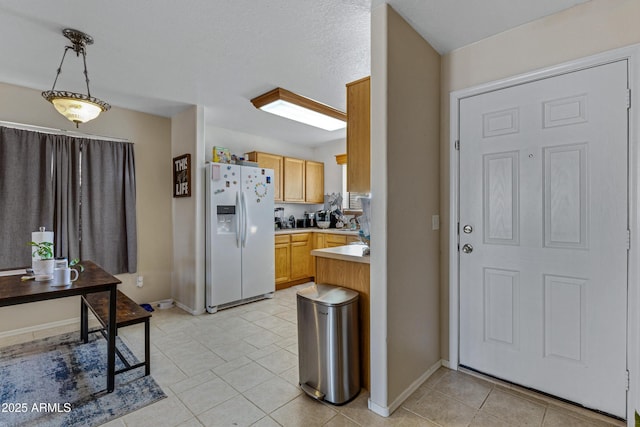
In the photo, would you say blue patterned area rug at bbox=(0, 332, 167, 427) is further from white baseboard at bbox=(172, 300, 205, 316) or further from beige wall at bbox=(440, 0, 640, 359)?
beige wall at bbox=(440, 0, 640, 359)

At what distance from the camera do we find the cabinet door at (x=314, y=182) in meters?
5.61

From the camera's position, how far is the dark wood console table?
171 cm

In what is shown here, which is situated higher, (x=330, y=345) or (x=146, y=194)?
(x=146, y=194)

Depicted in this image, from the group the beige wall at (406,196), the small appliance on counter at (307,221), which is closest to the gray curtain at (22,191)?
the beige wall at (406,196)

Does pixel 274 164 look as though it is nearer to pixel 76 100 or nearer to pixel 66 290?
pixel 76 100

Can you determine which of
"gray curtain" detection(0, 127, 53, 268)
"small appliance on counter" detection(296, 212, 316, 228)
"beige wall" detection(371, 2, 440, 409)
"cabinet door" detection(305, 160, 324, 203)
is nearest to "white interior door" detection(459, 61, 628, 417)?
"beige wall" detection(371, 2, 440, 409)

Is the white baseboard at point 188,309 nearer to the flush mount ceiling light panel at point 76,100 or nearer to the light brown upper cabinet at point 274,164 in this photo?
the light brown upper cabinet at point 274,164

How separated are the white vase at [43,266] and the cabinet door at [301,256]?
124 inches

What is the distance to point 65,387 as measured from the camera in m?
2.15

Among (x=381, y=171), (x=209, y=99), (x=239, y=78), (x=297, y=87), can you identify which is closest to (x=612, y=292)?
(x=381, y=171)

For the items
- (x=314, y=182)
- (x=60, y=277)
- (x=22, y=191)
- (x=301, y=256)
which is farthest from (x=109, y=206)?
(x=314, y=182)

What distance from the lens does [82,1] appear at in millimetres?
1840

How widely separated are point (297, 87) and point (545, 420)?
320cm

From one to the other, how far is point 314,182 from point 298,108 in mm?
2264
